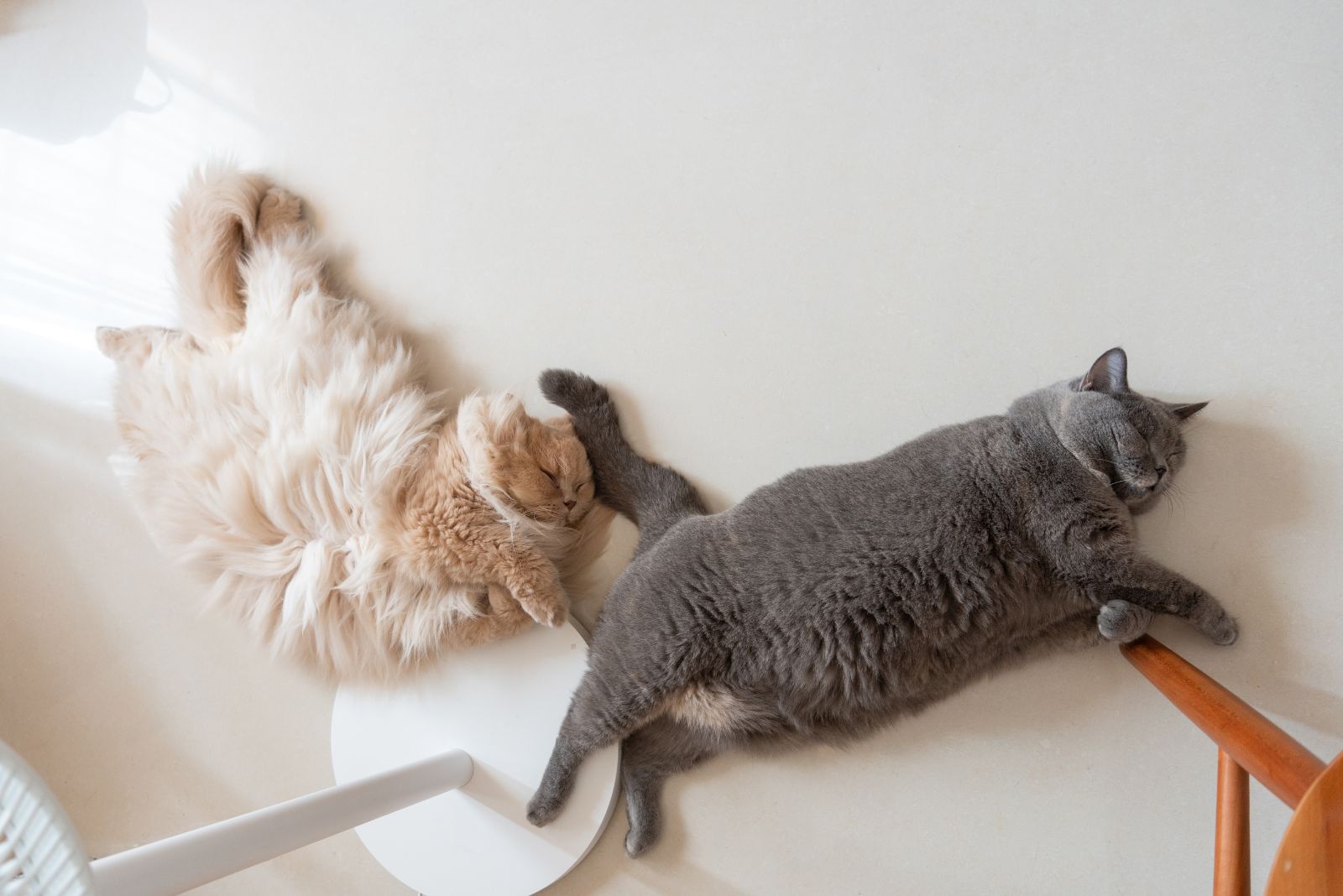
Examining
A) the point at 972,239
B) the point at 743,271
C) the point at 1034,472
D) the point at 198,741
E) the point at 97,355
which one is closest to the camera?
the point at 1034,472

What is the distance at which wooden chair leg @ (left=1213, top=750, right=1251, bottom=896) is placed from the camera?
0.98m

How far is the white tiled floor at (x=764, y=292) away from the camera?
4.77ft

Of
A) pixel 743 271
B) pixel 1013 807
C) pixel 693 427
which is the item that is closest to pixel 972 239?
pixel 743 271

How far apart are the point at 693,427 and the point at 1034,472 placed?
2.29ft

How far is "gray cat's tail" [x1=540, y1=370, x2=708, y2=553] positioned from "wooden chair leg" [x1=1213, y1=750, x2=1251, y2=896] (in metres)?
0.98

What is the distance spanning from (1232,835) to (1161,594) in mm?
434

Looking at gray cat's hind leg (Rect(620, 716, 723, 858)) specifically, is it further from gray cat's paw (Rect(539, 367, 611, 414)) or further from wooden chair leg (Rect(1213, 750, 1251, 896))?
wooden chair leg (Rect(1213, 750, 1251, 896))

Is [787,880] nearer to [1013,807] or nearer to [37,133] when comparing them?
[1013,807]

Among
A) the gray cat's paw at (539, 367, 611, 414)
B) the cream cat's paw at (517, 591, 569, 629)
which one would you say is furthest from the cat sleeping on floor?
the gray cat's paw at (539, 367, 611, 414)

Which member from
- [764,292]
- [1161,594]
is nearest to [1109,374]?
[1161,594]

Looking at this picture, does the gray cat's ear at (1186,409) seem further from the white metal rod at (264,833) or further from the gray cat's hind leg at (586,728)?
the white metal rod at (264,833)

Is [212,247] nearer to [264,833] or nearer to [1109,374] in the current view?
[264,833]

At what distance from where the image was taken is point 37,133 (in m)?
2.12

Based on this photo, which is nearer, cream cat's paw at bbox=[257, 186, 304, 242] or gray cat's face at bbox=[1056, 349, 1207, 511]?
gray cat's face at bbox=[1056, 349, 1207, 511]
